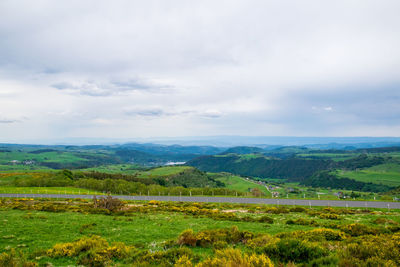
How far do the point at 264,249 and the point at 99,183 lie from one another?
81353 mm

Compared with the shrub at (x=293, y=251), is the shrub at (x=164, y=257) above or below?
below

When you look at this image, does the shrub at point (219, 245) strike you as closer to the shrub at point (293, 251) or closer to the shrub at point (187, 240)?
the shrub at point (187, 240)

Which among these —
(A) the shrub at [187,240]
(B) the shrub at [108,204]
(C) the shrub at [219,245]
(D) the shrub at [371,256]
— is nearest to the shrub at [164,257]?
(A) the shrub at [187,240]

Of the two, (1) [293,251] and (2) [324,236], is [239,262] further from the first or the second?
(2) [324,236]

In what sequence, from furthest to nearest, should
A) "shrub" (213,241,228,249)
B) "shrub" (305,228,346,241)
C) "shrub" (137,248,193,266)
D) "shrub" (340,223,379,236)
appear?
1. "shrub" (340,223,379,236)
2. "shrub" (305,228,346,241)
3. "shrub" (213,241,228,249)
4. "shrub" (137,248,193,266)

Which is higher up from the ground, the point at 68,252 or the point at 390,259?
the point at 390,259

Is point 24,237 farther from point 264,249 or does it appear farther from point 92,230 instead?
point 264,249

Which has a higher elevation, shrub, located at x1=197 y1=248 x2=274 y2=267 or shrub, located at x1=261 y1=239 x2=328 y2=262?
shrub, located at x1=197 y1=248 x2=274 y2=267

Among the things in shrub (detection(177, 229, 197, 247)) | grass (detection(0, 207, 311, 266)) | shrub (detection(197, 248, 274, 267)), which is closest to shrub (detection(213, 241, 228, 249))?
grass (detection(0, 207, 311, 266))

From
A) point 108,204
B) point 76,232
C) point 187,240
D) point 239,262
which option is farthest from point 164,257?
point 108,204

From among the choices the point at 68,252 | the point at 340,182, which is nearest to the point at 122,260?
the point at 68,252

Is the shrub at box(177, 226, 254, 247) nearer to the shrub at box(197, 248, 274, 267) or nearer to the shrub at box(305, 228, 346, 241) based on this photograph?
the shrub at box(305, 228, 346, 241)

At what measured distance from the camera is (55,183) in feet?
253

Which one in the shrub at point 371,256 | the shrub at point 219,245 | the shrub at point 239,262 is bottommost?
the shrub at point 219,245
